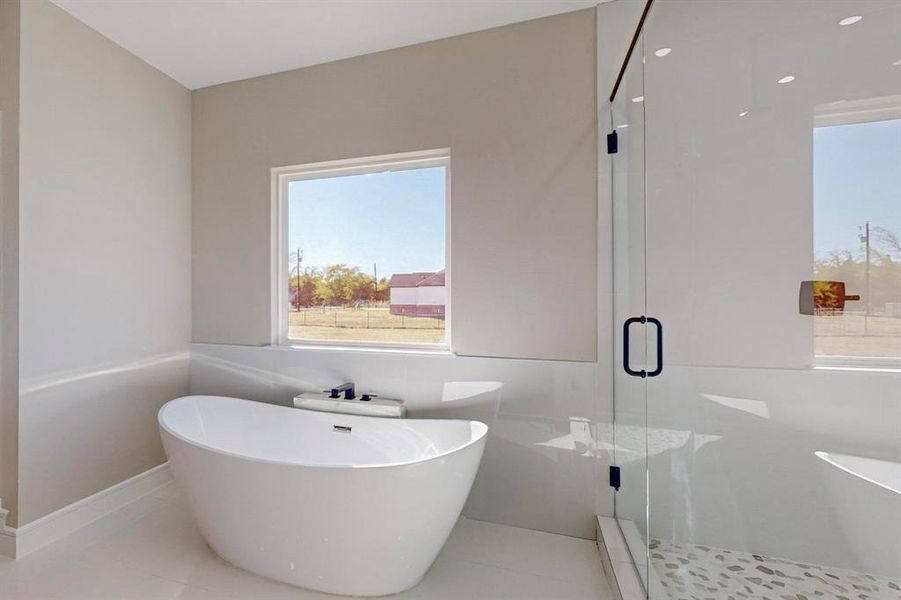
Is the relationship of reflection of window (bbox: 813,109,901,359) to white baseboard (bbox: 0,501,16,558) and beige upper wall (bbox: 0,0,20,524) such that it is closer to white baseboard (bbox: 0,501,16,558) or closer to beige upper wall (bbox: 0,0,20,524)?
beige upper wall (bbox: 0,0,20,524)

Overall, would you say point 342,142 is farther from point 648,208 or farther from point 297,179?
point 648,208

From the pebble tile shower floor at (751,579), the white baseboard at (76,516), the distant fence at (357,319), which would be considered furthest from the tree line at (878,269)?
the white baseboard at (76,516)

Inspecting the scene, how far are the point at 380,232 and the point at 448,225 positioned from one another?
48cm

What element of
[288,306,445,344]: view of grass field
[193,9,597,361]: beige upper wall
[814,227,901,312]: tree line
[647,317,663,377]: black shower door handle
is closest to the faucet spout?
[288,306,445,344]: view of grass field

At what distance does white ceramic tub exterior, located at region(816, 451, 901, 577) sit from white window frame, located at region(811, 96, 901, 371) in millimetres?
199

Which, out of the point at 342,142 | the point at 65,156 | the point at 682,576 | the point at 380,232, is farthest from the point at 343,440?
the point at 65,156

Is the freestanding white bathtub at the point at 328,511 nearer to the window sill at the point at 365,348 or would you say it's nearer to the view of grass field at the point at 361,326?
the window sill at the point at 365,348

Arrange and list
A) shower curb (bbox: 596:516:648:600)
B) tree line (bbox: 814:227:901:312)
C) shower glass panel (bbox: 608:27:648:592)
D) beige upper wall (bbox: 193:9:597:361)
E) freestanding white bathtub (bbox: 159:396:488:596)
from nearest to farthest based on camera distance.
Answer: tree line (bbox: 814:227:901:312)
freestanding white bathtub (bbox: 159:396:488:596)
shower curb (bbox: 596:516:648:600)
shower glass panel (bbox: 608:27:648:592)
beige upper wall (bbox: 193:9:597:361)

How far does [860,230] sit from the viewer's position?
817 mm

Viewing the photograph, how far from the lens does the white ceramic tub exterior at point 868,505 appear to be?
2.74 ft

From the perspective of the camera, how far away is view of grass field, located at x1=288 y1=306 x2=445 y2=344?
96.5 inches

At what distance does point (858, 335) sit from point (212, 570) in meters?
2.37

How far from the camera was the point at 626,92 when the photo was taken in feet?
5.98

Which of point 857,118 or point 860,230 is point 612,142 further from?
point 860,230
